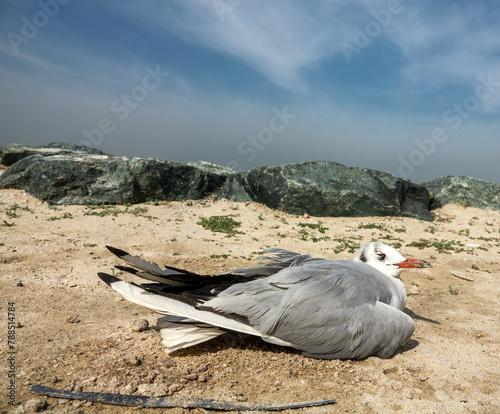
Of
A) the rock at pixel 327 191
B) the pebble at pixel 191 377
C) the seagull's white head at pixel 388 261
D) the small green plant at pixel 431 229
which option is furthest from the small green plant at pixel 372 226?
the pebble at pixel 191 377

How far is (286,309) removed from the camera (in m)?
3.18

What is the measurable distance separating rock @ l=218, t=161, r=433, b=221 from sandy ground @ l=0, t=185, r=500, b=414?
114 inches

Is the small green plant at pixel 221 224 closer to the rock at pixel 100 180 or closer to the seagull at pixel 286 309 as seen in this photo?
the rock at pixel 100 180

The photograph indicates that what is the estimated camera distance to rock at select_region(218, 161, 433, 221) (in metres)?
11.7

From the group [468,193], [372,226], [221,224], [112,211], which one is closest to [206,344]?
[221,224]

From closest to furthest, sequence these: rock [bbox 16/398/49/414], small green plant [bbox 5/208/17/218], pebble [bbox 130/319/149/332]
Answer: rock [bbox 16/398/49/414], pebble [bbox 130/319/149/332], small green plant [bbox 5/208/17/218]

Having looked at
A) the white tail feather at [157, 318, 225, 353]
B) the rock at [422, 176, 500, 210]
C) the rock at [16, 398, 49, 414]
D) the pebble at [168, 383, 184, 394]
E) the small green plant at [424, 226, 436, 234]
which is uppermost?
the rock at [422, 176, 500, 210]

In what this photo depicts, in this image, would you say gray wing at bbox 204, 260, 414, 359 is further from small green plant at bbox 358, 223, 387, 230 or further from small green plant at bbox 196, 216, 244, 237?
small green plant at bbox 358, 223, 387, 230

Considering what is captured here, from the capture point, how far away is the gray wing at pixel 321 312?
3164 millimetres

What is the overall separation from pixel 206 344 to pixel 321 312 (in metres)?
1.18

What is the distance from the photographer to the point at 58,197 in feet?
34.7

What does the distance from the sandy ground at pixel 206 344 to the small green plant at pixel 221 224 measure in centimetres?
42

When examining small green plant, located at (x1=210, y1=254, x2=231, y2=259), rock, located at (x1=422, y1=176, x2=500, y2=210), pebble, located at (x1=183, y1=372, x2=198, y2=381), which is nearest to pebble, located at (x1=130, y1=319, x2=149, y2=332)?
pebble, located at (x1=183, y1=372, x2=198, y2=381)

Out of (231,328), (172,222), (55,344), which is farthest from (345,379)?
(172,222)
